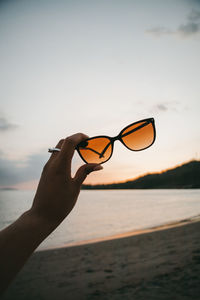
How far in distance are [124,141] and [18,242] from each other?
1604mm

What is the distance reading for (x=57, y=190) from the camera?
1041mm

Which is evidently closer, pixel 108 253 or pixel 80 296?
pixel 80 296

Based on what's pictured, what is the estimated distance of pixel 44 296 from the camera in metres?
4.44

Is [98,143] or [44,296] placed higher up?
[98,143]

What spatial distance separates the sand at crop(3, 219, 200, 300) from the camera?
416cm

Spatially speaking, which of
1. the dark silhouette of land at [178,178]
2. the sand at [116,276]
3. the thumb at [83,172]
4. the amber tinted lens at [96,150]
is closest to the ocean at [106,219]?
the sand at [116,276]

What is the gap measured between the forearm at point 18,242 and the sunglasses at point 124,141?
1002 mm

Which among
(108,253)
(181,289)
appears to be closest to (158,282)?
(181,289)

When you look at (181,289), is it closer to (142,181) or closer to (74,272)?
(74,272)

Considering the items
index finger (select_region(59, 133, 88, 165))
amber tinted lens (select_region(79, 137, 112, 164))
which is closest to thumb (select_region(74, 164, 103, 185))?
index finger (select_region(59, 133, 88, 165))

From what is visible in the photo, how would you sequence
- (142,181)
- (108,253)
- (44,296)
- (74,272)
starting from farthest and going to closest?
(142,181) → (108,253) → (74,272) → (44,296)

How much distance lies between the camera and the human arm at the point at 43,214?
78 cm

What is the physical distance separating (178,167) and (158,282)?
178547 mm

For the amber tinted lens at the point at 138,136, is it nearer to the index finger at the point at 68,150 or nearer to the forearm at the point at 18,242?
the index finger at the point at 68,150
